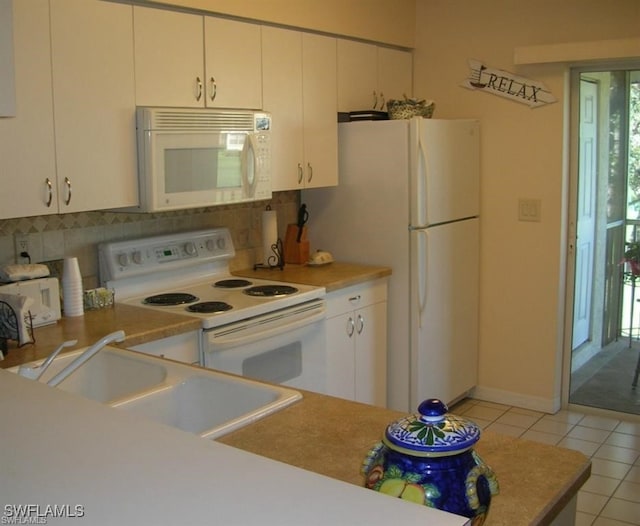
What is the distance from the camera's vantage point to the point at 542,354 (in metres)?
4.61

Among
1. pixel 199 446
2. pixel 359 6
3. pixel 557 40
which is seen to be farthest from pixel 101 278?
pixel 557 40

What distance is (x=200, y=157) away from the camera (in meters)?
3.36

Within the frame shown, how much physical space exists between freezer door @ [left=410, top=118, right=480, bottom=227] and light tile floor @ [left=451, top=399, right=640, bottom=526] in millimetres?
1191

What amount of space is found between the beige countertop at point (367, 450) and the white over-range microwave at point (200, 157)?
153 cm

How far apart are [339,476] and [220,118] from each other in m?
2.22

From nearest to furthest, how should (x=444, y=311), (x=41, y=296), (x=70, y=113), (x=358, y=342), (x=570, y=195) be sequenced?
(x=70, y=113)
(x=41, y=296)
(x=358, y=342)
(x=444, y=311)
(x=570, y=195)

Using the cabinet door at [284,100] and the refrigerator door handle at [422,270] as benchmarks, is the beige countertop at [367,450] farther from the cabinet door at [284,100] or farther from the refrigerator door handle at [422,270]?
the refrigerator door handle at [422,270]

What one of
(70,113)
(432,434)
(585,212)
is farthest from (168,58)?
(585,212)

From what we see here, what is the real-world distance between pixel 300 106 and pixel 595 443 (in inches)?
92.5

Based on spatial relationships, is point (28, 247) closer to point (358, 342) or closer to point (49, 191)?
point (49, 191)

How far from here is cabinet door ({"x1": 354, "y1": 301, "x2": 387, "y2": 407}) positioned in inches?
158

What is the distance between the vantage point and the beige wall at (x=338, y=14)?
349 cm

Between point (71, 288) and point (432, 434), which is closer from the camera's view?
point (432, 434)

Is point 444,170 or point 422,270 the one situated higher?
point 444,170
